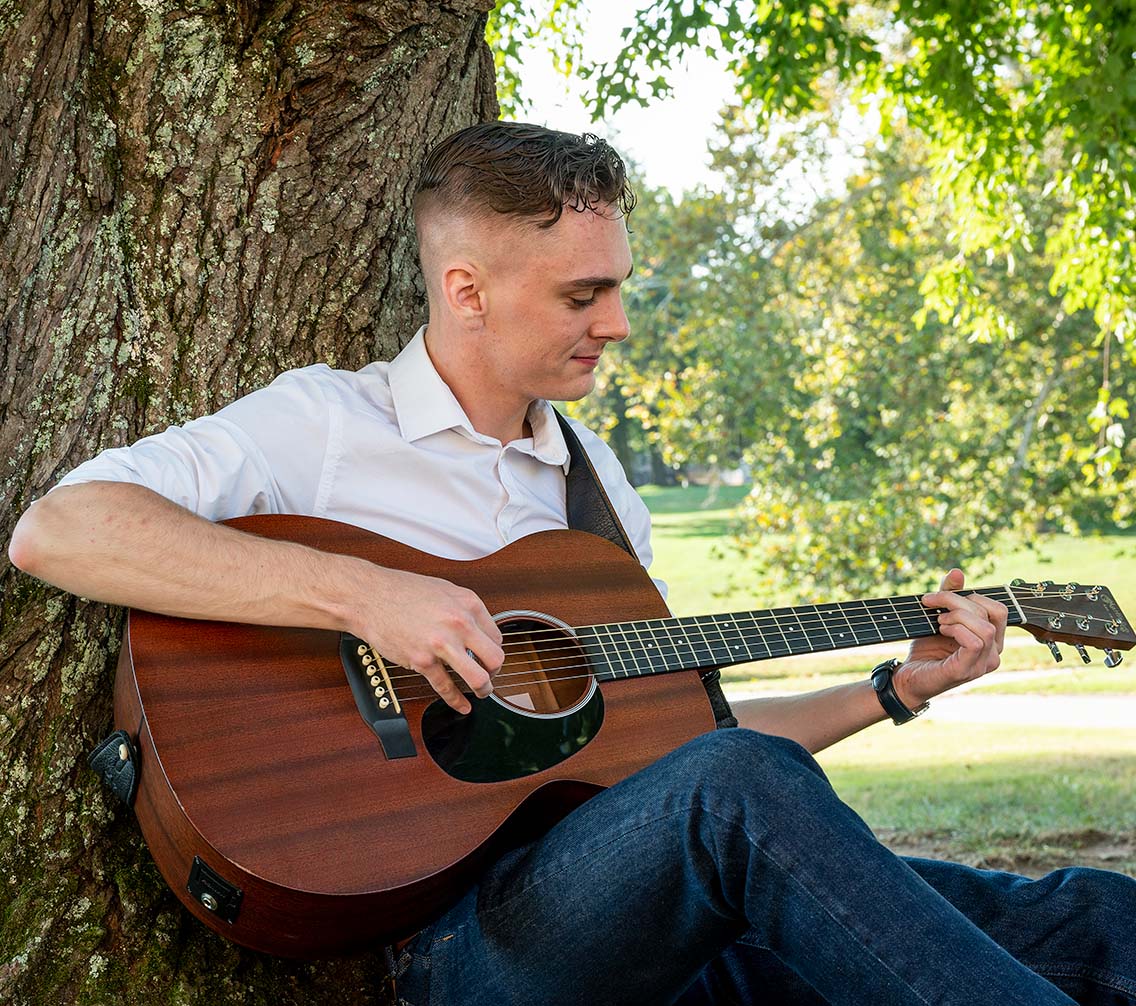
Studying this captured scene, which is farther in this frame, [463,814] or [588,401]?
[588,401]

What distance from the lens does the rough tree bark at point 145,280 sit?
7.00 ft

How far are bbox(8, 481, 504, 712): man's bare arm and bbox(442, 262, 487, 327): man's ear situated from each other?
720mm

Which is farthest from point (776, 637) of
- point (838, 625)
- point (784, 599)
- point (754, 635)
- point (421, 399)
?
point (784, 599)

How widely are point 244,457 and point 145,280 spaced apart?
52 cm

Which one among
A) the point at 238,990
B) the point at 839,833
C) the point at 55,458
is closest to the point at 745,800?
the point at 839,833

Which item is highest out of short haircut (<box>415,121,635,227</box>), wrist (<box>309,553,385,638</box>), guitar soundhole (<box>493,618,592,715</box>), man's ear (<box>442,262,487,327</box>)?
short haircut (<box>415,121,635,227</box>)

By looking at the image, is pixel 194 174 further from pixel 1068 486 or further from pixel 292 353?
pixel 1068 486

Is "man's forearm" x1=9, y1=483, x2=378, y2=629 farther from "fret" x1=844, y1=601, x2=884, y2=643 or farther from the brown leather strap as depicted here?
"fret" x1=844, y1=601, x2=884, y2=643

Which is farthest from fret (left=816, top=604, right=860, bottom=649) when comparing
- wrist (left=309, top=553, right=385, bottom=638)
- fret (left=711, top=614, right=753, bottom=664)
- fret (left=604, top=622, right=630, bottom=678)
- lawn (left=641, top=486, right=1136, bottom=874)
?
lawn (left=641, top=486, right=1136, bottom=874)

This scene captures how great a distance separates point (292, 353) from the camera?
100 inches

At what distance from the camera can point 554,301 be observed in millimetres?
2432

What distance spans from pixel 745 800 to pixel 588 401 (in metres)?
17.4

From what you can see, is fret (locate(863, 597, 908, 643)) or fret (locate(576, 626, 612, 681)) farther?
fret (locate(863, 597, 908, 643))

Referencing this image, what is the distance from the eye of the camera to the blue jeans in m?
1.63
